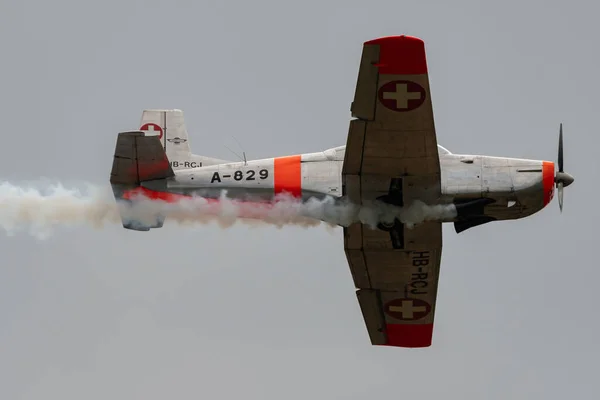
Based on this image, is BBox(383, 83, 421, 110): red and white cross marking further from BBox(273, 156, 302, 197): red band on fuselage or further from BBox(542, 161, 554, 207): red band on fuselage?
BBox(542, 161, 554, 207): red band on fuselage

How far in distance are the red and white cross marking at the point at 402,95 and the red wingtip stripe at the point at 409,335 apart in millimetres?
6626

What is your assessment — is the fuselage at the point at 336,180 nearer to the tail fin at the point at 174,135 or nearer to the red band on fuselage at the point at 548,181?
the red band on fuselage at the point at 548,181

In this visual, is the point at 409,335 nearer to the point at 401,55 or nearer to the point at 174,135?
the point at 174,135

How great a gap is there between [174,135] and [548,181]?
7.89 meters

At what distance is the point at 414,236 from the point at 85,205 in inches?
256

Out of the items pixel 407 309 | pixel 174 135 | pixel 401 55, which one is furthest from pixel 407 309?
pixel 401 55

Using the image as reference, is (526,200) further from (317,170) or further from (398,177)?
(317,170)

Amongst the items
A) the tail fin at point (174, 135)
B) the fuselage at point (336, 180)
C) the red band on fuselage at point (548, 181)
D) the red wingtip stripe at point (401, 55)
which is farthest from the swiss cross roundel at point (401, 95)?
the tail fin at point (174, 135)

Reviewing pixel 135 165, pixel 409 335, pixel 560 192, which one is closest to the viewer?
pixel 560 192

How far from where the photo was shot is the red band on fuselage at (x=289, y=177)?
23.7 meters

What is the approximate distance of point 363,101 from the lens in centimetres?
2195

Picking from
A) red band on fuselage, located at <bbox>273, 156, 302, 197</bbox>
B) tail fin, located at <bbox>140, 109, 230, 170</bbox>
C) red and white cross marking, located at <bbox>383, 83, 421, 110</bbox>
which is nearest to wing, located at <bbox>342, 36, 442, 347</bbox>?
red and white cross marking, located at <bbox>383, 83, 421, 110</bbox>

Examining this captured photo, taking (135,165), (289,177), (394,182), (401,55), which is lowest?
(394,182)

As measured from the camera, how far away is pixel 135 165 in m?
23.9
